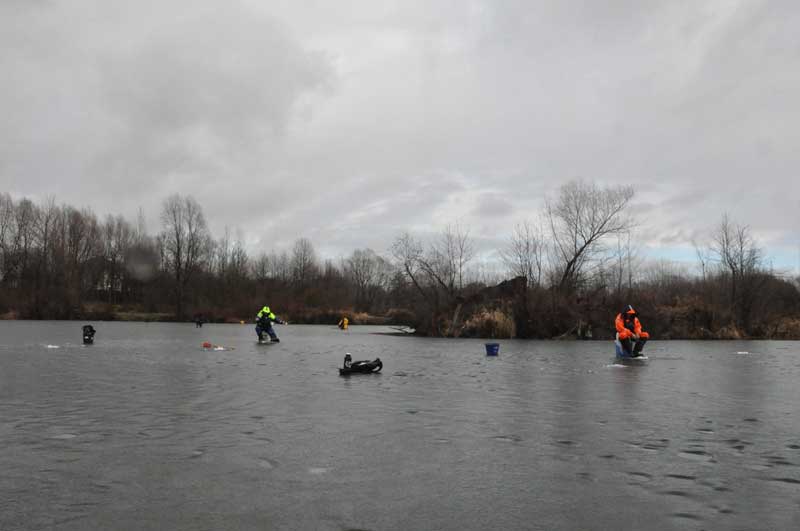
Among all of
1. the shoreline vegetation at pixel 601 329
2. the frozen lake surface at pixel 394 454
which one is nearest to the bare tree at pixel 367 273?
the shoreline vegetation at pixel 601 329

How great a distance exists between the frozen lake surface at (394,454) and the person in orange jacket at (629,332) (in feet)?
25.8

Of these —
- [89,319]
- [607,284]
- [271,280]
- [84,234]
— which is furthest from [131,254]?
[607,284]

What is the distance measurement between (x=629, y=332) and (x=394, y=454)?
18.4 metres

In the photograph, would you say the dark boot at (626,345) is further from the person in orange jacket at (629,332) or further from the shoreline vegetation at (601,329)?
the shoreline vegetation at (601,329)

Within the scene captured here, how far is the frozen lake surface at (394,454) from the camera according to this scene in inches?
206

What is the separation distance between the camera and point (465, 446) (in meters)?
8.05

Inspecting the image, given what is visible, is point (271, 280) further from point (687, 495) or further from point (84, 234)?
point (687, 495)

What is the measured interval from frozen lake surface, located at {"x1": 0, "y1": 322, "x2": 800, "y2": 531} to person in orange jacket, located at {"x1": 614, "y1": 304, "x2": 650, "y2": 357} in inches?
310

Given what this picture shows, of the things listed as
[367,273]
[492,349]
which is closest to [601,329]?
[492,349]

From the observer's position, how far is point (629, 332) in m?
24.0

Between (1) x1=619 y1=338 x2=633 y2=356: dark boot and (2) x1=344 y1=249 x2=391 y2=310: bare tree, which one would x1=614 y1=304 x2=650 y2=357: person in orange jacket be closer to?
(1) x1=619 y1=338 x2=633 y2=356: dark boot

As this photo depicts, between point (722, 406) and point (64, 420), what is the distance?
1079 cm

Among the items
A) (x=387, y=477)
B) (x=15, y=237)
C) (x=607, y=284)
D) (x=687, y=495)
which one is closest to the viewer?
(x=687, y=495)

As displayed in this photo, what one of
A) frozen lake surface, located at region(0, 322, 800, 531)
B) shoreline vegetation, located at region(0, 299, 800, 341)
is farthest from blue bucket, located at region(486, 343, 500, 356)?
shoreline vegetation, located at region(0, 299, 800, 341)
